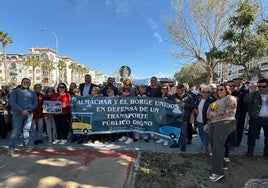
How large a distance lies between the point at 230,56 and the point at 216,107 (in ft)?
25.4

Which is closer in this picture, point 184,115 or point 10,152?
point 10,152

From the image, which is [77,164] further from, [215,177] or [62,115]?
[215,177]

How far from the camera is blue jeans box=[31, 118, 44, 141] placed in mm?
6898

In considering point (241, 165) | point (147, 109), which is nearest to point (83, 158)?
point (147, 109)

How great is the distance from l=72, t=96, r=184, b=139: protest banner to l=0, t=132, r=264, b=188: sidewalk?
0.44m

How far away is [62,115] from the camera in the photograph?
22.8ft

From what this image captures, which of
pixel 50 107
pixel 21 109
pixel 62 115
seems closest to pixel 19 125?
pixel 21 109

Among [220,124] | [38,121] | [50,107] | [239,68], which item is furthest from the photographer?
[239,68]

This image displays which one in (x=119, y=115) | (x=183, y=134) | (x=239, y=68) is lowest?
(x=183, y=134)

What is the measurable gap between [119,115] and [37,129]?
2348 mm

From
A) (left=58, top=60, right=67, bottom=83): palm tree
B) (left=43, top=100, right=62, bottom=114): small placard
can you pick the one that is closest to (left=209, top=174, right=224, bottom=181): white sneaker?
(left=43, top=100, right=62, bottom=114): small placard

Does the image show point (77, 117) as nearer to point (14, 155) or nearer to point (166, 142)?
point (14, 155)

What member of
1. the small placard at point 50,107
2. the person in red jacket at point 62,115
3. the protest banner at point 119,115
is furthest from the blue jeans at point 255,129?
the small placard at point 50,107

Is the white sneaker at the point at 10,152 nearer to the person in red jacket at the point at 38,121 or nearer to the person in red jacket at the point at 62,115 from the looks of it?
the person in red jacket at the point at 38,121
